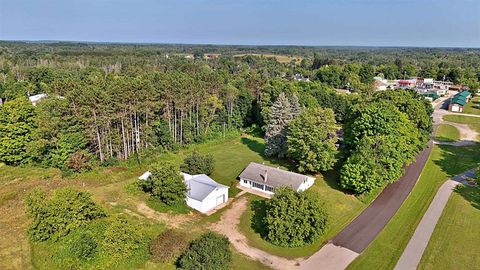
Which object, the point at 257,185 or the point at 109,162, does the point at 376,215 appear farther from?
the point at 109,162

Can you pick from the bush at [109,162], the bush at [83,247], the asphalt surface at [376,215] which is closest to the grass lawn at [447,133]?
the asphalt surface at [376,215]

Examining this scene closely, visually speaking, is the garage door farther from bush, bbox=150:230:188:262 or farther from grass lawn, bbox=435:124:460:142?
grass lawn, bbox=435:124:460:142

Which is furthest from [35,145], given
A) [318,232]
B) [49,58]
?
[49,58]

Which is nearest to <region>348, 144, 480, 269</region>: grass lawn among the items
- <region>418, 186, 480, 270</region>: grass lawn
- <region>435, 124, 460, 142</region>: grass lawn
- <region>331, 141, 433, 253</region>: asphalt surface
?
<region>331, 141, 433, 253</region>: asphalt surface

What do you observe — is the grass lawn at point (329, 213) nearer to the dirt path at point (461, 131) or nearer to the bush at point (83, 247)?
the bush at point (83, 247)

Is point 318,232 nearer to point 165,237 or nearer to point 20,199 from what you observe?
point 165,237
